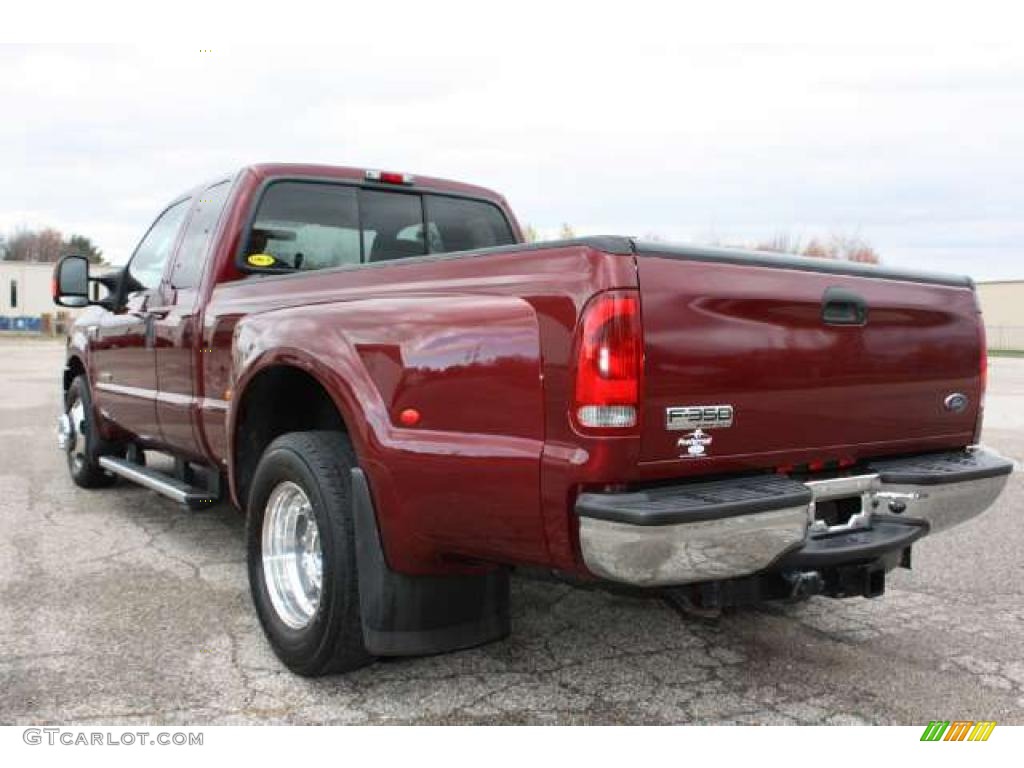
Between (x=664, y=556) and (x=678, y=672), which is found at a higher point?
(x=664, y=556)

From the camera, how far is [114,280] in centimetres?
594

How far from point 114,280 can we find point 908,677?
15.9ft

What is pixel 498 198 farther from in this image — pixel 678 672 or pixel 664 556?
pixel 664 556

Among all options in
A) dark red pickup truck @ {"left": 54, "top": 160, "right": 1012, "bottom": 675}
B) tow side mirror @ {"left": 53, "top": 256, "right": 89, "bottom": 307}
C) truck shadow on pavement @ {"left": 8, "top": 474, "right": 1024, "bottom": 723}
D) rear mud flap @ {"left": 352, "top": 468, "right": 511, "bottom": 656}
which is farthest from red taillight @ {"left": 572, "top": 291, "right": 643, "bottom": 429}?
tow side mirror @ {"left": 53, "top": 256, "right": 89, "bottom": 307}

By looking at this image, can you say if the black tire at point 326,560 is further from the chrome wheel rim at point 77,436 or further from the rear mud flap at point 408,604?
the chrome wheel rim at point 77,436

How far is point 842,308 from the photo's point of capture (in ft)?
10.1

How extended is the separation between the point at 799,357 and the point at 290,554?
6.64 ft

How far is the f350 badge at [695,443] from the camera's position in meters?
2.67

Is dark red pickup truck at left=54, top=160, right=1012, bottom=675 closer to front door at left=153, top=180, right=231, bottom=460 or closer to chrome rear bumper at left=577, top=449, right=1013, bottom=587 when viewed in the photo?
chrome rear bumper at left=577, top=449, right=1013, bottom=587

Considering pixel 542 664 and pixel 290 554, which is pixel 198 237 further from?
pixel 542 664

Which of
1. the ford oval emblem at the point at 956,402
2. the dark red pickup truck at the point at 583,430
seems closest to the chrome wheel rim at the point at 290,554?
the dark red pickup truck at the point at 583,430

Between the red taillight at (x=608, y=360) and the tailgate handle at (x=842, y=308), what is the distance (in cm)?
80
